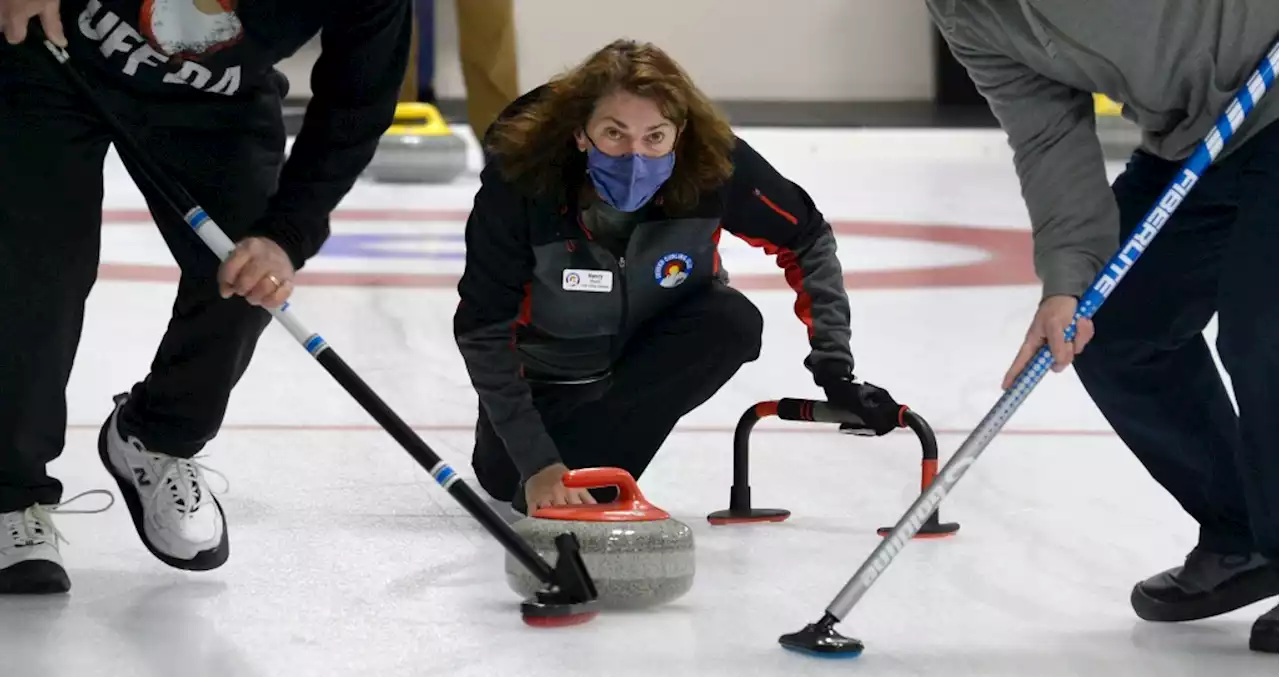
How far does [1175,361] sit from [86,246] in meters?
1.33

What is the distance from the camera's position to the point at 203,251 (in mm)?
2227

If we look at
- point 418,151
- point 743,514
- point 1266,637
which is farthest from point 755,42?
point 1266,637

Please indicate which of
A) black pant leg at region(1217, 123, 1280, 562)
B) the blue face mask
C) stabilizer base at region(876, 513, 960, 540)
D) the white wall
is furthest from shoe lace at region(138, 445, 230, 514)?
the white wall

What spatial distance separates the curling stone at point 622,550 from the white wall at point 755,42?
7.69 metres

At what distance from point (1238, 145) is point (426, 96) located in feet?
25.6

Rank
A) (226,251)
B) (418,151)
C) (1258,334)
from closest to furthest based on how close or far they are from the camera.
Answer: (1258,334)
(226,251)
(418,151)

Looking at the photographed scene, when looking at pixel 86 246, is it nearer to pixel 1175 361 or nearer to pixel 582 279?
pixel 582 279

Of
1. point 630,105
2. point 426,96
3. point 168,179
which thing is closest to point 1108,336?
point 630,105

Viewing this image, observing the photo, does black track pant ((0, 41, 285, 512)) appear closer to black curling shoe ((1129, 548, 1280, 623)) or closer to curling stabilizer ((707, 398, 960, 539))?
curling stabilizer ((707, 398, 960, 539))

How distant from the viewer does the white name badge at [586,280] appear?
94.0 inches

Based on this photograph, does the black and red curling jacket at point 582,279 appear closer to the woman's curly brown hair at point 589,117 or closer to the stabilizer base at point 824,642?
the woman's curly brown hair at point 589,117

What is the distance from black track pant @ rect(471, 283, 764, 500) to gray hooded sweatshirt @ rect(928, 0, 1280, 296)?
0.63m

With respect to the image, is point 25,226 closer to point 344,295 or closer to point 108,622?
point 108,622

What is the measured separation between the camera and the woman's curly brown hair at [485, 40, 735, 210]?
7.33ft
